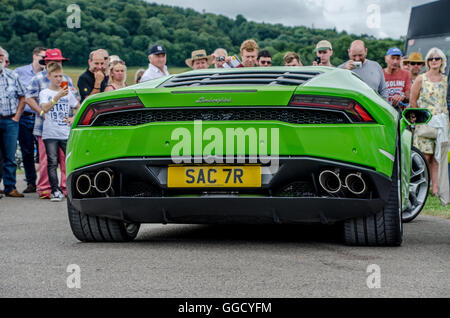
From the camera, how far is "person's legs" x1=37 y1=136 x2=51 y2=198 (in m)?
11.4

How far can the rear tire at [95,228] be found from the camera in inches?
233

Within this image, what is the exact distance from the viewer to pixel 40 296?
3.93m

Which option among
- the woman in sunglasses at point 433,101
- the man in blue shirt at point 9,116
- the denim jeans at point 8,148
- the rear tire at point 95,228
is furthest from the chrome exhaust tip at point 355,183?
the denim jeans at point 8,148

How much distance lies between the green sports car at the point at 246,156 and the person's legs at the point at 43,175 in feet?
19.4

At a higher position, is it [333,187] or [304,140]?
[304,140]

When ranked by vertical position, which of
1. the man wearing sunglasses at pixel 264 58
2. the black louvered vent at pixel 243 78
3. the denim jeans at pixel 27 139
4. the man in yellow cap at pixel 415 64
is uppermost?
the black louvered vent at pixel 243 78

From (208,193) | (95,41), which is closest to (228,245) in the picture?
(208,193)

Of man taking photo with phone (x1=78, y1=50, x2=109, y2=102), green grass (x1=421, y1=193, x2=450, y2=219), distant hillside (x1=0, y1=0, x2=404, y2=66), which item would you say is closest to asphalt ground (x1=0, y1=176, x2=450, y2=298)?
green grass (x1=421, y1=193, x2=450, y2=219)

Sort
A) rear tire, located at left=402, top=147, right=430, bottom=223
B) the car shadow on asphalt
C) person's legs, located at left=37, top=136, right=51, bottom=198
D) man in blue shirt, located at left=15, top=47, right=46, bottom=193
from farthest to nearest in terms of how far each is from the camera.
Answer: man in blue shirt, located at left=15, top=47, right=46, bottom=193
person's legs, located at left=37, top=136, right=51, bottom=198
rear tire, located at left=402, top=147, right=430, bottom=223
the car shadow on asphalt

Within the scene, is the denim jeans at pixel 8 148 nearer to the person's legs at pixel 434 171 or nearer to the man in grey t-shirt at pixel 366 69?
the man in grey t-shirt at pixel 366 69

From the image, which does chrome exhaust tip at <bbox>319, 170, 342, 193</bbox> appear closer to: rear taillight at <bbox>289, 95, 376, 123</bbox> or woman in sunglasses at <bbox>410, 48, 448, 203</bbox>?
rear taillight at <bbox>289, 95, 376, 123</bbox>

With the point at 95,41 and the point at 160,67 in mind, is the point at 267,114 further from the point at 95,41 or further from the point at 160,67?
the point at 95,41

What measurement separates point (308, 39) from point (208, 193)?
23.9 meters

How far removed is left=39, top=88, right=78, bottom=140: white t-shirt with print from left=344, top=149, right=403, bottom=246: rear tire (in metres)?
6.23
